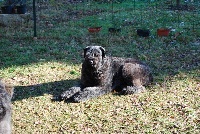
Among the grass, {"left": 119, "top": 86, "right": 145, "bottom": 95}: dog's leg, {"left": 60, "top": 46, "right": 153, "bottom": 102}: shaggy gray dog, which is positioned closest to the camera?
the grass

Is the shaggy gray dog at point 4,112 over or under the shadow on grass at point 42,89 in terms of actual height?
over

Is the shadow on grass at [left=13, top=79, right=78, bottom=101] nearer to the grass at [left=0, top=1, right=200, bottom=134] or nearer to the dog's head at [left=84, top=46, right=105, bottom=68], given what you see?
the grass at [left=0, top=1, right=200, bottom=134]

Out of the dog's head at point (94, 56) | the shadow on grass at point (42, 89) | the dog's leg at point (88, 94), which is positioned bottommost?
the shadow on grass at point (42, 89)

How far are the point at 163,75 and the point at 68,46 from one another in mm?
4251

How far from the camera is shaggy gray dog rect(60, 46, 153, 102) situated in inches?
312

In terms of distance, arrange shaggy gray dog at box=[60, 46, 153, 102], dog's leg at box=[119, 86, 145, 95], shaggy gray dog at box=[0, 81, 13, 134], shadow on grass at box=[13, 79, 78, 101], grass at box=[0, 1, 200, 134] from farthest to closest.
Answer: shadow on grass at box=[13, 79, 78, 101] < dog's leg at box=[119, 86, 145, 95] < shaggy gray dog at box=[60, 46, 153, 102] < grass at box=[0, 1, 200, 134] < shaggy gray dog at box=[0, 81, 13, 134]

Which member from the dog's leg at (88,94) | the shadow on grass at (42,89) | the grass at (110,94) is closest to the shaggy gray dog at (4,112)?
the grass at (110,94)

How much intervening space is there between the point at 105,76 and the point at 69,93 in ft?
3.00

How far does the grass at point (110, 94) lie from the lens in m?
6.98

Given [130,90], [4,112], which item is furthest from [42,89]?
[4,112]

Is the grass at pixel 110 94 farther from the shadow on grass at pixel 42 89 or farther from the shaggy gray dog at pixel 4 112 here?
the shaggy gray dog at pixel 4 112

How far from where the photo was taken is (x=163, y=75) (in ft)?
31.4

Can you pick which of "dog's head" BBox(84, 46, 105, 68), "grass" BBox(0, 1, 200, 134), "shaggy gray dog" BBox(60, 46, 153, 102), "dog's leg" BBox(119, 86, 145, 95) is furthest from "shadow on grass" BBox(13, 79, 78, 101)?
"dog's leg" BBox(119, 86, 145, 95)

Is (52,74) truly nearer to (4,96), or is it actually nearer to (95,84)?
(95,84)
